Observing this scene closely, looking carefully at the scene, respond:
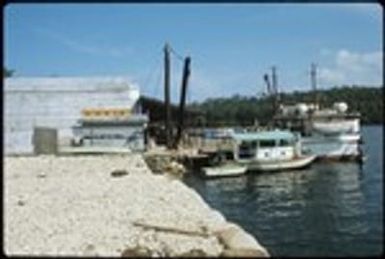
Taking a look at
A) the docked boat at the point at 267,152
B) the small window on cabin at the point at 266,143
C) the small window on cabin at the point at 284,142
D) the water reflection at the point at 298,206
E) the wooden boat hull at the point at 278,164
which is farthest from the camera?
the small window on cabin at the point at 284,142

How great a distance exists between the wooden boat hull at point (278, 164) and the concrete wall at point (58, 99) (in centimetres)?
856

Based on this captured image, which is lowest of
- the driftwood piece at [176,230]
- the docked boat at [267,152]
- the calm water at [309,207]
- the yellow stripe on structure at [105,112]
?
the calm water at [309,207]

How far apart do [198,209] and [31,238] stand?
5.51m

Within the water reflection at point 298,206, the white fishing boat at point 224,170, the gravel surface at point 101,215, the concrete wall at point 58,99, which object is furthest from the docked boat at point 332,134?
the gravel surface at point 101,215

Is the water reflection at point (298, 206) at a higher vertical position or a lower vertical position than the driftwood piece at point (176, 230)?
lower

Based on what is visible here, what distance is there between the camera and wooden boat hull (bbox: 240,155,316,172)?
49188 millimetres

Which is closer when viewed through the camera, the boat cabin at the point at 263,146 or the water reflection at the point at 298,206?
the water reflection at the point at 298,206

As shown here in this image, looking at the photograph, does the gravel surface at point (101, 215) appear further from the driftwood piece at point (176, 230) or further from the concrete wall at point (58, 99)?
the concrete wall at point (58, 99)

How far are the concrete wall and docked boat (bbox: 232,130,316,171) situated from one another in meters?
7.41

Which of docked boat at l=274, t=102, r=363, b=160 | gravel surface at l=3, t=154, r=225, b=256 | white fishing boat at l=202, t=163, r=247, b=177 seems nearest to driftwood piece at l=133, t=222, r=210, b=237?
gravel surface at l=3, t=154, r=225, b=256

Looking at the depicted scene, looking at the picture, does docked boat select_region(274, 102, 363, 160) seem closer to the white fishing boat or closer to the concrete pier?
the white fishing boat

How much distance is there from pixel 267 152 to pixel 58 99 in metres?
13.0

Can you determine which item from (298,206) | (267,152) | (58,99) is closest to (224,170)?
(267,152)

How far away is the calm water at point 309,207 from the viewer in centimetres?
2122
